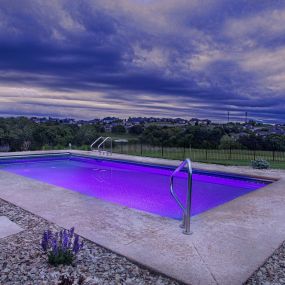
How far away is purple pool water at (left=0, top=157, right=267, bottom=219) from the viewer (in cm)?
580

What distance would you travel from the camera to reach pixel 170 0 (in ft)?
27.2

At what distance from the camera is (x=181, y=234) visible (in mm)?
3174

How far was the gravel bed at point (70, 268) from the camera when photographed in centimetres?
226

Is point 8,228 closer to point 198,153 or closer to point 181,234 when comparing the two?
point 181,234

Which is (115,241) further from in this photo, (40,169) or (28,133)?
(28,133)

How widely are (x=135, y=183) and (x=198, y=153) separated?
6149mm

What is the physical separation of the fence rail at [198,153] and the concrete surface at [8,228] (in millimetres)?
8510

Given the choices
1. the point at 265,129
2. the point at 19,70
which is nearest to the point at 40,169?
the point at 19,70

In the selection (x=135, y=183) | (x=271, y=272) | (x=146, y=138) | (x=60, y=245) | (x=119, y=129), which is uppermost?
(x=119, y=129)

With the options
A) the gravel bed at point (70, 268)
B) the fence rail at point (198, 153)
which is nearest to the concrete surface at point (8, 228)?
the gravel bed at point (70, 268)

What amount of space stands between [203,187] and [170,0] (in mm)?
6047

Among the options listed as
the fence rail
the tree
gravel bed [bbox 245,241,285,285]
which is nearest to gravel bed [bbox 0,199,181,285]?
gravel bed [bbox 245,241,285,285]

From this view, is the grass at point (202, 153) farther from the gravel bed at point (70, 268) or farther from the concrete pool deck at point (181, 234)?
the gravel bed at point (70, 268)

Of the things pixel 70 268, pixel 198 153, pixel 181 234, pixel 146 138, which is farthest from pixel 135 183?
pixel 146 138
